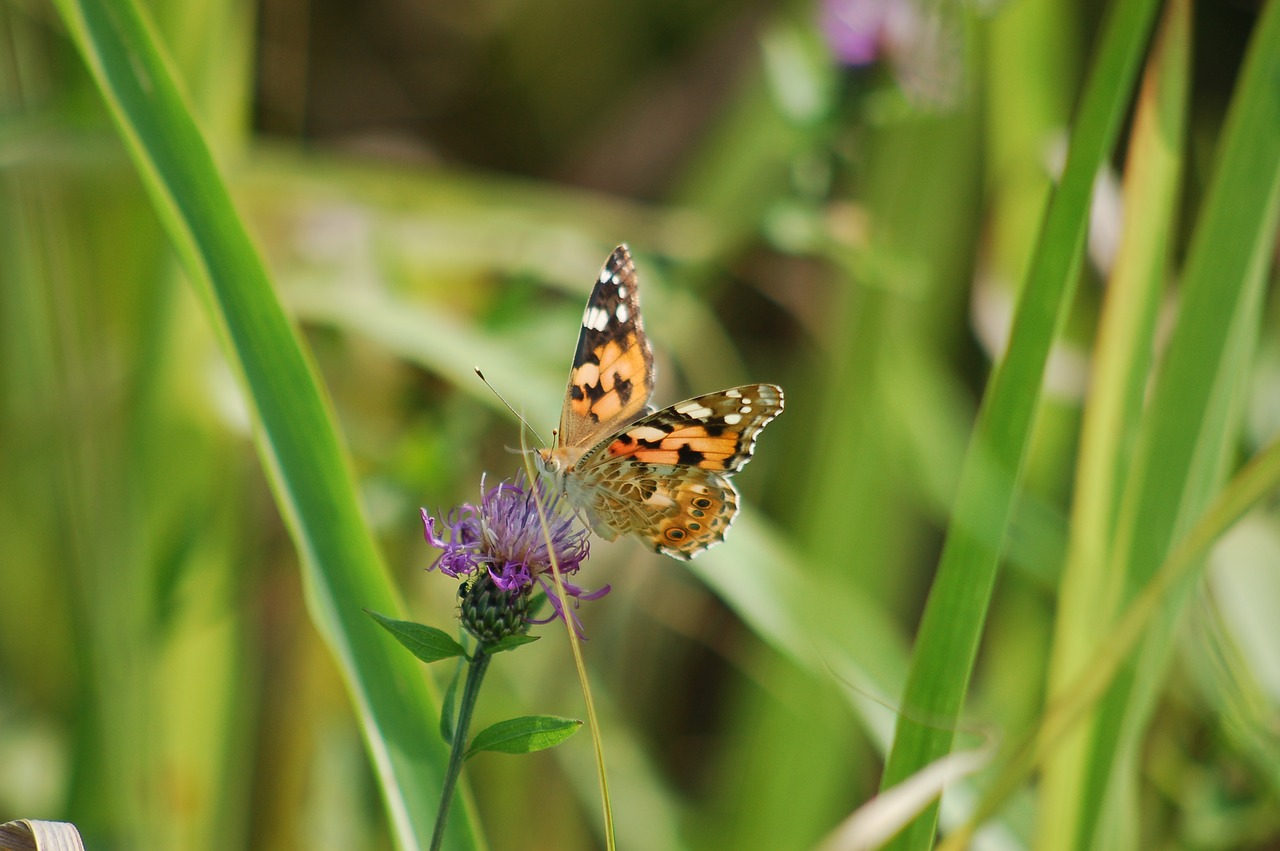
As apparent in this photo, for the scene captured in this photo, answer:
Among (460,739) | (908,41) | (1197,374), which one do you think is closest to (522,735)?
(460,739)

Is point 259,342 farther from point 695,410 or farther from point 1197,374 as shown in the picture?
point 1197,374

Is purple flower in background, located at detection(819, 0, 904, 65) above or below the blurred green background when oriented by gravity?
above

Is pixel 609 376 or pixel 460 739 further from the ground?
pixel 609 376

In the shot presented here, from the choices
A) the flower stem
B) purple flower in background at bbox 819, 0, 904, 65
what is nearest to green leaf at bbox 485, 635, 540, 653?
the flower stem

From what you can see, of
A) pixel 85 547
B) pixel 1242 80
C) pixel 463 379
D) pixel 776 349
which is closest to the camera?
pixel 1242 80

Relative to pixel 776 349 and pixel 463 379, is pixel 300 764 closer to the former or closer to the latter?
pixel 463 379

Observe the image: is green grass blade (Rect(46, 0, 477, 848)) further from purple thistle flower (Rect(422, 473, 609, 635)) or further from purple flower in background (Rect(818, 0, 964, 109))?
purple flower in background (Rect(818, 0, 964, 109))

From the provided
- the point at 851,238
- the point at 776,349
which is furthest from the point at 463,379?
the point at 776,349
